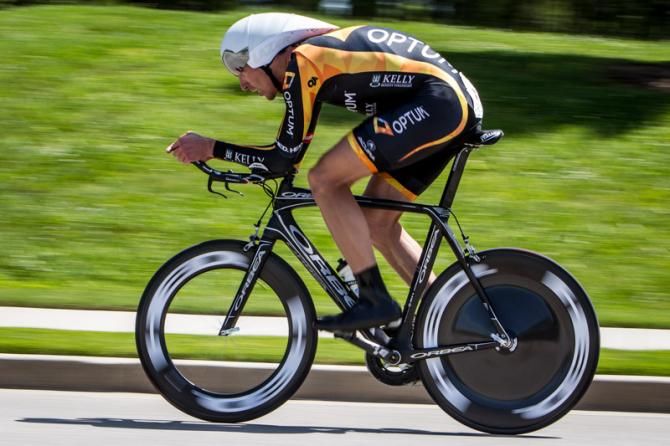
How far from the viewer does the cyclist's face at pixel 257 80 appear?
223 inches

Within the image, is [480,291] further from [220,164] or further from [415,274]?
[220,164]

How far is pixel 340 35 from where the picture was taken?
221 inches

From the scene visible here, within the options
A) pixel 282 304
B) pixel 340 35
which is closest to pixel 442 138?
pixel 340 35

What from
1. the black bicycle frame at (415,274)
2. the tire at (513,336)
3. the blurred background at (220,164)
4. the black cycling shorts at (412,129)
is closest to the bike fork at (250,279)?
the black bicycle frame at (415,274)

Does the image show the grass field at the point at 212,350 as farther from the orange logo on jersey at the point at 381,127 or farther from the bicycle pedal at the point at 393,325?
the orange logo on jersey at the point at 381,127

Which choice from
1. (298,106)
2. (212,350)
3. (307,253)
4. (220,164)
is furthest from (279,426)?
(220,164)

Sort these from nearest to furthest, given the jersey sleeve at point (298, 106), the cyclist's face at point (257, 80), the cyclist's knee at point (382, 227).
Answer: the jersey sleeve at point (298, 106), the cyclist's face at point (257, 80), the cyclist's knee at point (382, 227)

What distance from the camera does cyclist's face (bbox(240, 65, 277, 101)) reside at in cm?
568

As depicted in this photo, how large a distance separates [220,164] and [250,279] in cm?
462

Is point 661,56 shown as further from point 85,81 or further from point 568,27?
point 85,81

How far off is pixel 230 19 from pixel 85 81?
3.08 meters

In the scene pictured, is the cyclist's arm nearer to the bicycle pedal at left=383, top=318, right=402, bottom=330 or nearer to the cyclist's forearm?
the cyclist's forearm

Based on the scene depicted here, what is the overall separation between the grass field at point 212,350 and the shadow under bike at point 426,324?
0.10 metres

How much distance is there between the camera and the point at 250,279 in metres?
5.86
